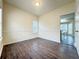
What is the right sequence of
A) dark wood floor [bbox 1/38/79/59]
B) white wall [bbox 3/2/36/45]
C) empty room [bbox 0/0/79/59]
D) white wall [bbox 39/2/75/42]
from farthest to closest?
white wall [bbox 3/2/36/45] < white wall [bbox 39/2/75/42] < empty room [bbox 0/0/79/59] < dark wood floor [bbox 1/38/79/59]

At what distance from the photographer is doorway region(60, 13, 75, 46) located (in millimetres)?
3926

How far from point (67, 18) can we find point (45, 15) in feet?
7.16

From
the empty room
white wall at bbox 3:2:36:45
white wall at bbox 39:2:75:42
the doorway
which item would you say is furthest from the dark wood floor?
white wall at bbox 39:2:75:42

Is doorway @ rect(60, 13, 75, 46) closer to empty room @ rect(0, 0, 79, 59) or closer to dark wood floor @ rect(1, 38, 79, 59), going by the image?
empty room @ rect(0, 0, 79, 59)

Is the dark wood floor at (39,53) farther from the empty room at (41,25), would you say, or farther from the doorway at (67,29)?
the doorway at (67,29)

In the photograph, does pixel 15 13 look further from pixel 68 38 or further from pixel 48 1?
pixel 68 38

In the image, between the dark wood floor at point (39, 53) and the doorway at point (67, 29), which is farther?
the doorway at point (67, 29)

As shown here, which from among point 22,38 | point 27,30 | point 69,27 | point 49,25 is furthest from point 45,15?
point 22,38

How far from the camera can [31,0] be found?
12.6 ft

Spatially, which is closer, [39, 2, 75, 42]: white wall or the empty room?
the empty room

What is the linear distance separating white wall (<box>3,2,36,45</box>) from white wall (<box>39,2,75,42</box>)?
1.11 m

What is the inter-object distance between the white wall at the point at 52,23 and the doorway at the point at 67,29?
0.84 ft

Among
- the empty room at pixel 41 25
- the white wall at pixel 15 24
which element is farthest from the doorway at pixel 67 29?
the white wall at pixel 15 24

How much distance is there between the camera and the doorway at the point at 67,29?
155 inches
